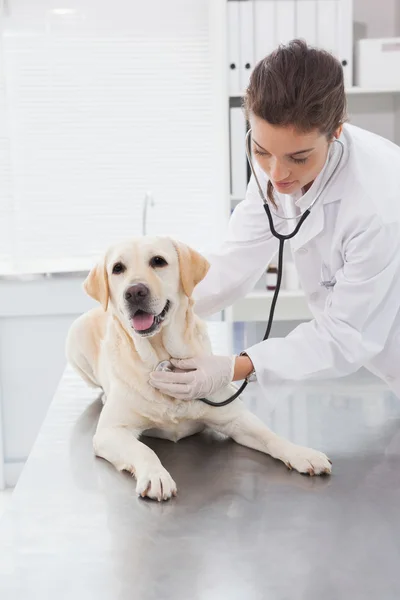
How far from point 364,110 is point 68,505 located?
2.67 metres

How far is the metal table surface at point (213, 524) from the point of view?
38.4 inches

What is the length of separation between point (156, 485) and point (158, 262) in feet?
1.43

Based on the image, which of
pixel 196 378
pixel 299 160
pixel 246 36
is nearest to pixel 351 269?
pixel 299 160

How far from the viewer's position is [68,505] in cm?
122

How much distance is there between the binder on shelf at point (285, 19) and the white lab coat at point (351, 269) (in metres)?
1.43

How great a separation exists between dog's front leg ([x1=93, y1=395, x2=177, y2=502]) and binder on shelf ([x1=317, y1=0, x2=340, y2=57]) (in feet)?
6.64

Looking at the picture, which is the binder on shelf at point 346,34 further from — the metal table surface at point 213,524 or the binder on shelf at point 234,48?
the metal table surface at point 213,524

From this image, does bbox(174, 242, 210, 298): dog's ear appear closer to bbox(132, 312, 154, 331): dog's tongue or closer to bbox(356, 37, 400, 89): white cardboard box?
bbox(132, 312, 154, 331): dog's tongue

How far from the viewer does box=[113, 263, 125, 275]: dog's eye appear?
141cm

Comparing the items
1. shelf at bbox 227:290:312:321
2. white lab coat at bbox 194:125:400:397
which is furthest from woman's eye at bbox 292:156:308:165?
→ shelf at bbox 227:290:312:321

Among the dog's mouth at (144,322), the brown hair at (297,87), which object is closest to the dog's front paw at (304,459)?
the dog's mouth at (144,322)

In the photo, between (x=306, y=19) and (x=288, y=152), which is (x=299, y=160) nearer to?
(x=288, y=152)

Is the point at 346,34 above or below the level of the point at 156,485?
above

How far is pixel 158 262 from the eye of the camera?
142 cm
